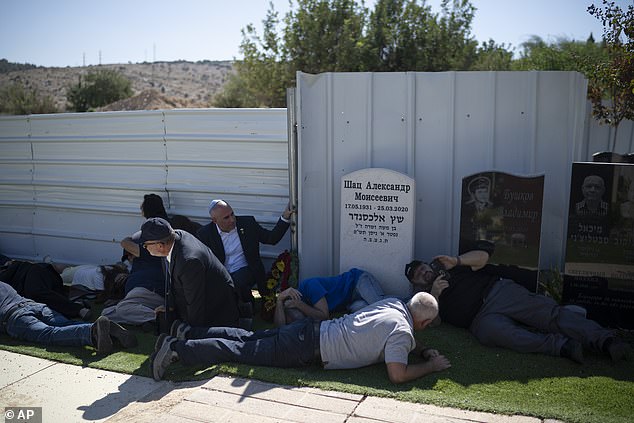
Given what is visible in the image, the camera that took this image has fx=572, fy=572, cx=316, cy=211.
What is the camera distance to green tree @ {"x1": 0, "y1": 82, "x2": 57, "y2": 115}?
1177 inches

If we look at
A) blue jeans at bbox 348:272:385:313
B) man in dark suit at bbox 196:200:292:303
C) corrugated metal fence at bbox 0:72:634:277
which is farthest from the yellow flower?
blue jeans at bbox 348:272:385:313

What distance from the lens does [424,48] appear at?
55.0ft

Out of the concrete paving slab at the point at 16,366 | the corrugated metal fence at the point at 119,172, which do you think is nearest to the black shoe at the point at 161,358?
the concrete paving slab at the point at 16,366

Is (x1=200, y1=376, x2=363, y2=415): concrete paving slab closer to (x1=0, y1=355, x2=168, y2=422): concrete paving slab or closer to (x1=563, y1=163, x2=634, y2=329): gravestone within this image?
(x1=0, y1=355, x2=168, y2=422): concrete paving slab

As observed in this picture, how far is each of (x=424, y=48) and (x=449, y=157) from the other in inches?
435

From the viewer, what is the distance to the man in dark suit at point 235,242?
22.4 ft

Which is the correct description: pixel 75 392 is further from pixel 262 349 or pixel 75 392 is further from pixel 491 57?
pixel 491 57

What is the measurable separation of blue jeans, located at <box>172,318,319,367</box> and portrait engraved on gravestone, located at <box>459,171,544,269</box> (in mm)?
2328

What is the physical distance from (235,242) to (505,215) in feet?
10.3

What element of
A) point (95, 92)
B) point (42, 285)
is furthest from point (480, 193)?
point (95, 92)

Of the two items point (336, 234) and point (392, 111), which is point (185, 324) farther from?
point (392, 111)

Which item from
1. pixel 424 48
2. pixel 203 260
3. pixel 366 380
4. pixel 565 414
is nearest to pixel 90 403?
pixel 203 260

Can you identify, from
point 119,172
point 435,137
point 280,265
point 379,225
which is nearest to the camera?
point 379,225

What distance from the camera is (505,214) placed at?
19.8ft
